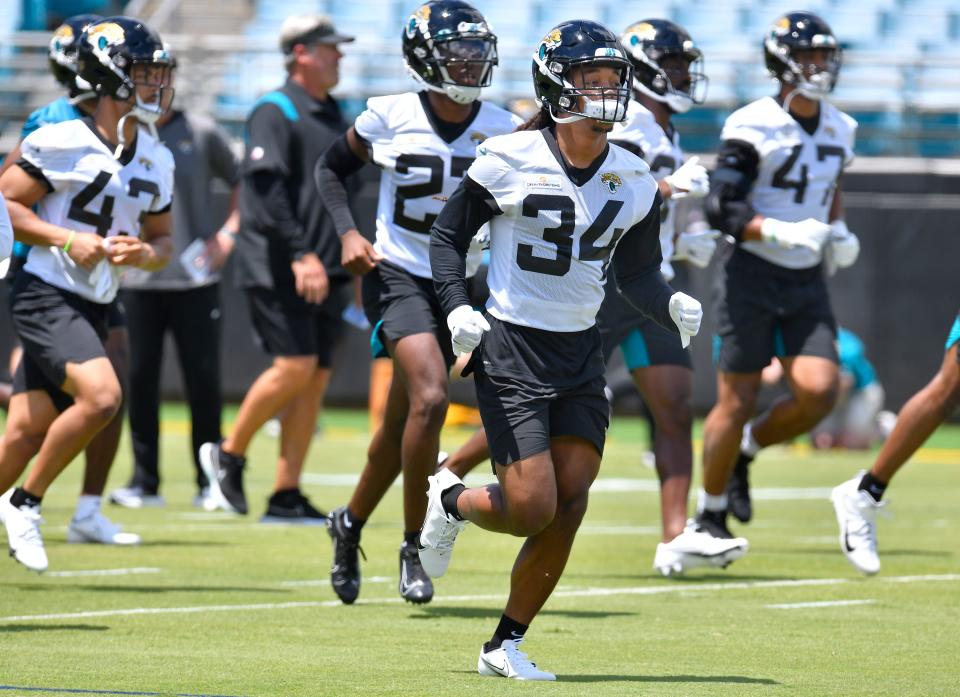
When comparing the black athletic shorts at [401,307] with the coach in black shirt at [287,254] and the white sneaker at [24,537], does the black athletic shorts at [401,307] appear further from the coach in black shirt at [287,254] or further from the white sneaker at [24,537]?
the coach in black shirt at [287,254]

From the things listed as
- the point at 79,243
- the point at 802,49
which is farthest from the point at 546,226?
the point at 802,49

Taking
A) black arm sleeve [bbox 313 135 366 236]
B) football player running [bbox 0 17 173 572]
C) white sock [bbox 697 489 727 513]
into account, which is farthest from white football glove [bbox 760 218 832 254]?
football player running [bbox 0 17 173 572]

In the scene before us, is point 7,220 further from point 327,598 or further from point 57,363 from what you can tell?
point 327,598

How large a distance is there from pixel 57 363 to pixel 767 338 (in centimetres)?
327

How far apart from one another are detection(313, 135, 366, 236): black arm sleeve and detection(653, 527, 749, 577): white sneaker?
73.3 inches

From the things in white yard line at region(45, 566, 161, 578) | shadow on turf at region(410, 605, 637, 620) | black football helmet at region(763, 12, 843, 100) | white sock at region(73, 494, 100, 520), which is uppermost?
black football helmet at region(763, 12, 843, 100)

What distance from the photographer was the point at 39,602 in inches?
265

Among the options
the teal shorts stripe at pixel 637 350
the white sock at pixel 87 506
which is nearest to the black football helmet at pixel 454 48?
the teal shorts stripe at pixel 637 350

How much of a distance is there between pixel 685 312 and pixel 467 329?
27.3 inches

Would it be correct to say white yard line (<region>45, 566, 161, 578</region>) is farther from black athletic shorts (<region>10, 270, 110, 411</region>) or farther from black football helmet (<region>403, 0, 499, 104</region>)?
black football helmet (<region>403, 0, 499, 104</region>)

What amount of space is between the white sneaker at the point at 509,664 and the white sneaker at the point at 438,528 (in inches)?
19.3

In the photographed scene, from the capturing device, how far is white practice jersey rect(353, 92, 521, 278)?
6879mm

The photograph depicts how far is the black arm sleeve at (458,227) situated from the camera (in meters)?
5.43

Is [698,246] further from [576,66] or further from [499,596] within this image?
[576,66]
